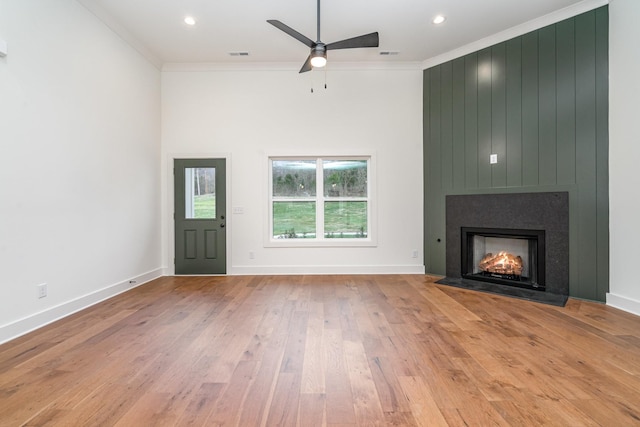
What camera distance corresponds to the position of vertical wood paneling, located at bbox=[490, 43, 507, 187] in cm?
420

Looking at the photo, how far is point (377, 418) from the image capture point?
157 centimetres

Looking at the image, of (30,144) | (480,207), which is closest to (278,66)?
(30,144)

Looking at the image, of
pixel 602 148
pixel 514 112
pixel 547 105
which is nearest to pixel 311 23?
pixel 514 112

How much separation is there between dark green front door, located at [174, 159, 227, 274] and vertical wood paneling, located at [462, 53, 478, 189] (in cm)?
397

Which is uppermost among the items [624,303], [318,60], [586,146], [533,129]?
[318,60]

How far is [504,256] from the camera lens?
438 centimetres

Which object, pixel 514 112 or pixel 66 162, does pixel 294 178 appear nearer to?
pixel 66 162

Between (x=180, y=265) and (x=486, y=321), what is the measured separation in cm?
459

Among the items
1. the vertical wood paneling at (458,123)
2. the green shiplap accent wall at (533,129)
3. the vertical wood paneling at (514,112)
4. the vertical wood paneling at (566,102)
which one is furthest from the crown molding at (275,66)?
the vertical wood paneling at (566,102)

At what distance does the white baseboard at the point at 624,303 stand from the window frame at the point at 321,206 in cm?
296

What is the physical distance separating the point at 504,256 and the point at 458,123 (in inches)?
84.4

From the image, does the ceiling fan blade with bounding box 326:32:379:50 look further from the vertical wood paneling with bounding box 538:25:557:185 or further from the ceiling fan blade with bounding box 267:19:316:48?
the vertical wood paneling with bounding box 538:25:557:185

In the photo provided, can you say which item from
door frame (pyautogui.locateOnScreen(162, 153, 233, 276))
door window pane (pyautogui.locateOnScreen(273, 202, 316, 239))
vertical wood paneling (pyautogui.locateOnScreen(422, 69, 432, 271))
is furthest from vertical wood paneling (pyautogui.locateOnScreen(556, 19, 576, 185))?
door frame (pyautogui.locateOnScreen(162, 153, 233, 276))

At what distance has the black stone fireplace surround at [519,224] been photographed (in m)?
3.75
